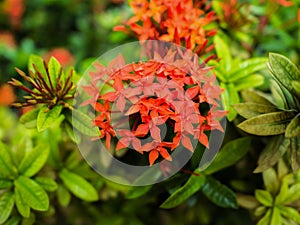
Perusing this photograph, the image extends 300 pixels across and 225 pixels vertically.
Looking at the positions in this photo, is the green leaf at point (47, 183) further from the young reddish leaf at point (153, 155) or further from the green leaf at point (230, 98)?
the green leaf at point (230, 98)

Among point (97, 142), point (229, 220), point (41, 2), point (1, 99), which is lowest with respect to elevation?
point (229, 220)

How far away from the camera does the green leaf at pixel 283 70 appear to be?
38.8 inches

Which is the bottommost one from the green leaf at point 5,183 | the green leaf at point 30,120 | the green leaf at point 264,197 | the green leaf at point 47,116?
the green leaf at point 264,197

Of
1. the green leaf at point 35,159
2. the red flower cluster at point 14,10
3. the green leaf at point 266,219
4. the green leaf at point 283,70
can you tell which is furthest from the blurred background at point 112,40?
the green leaf at point 283,70

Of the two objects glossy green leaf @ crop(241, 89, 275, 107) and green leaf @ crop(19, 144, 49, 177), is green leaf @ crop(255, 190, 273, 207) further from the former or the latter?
green leaf @ crop(19, 144, 49, 177)

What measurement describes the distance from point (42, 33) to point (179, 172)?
4.62 ft

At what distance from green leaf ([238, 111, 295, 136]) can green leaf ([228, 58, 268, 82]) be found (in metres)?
0.19

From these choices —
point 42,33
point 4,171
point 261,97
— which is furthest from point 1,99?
point 261,97

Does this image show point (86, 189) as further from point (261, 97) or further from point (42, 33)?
point (42, 33)

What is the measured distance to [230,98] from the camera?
114cm

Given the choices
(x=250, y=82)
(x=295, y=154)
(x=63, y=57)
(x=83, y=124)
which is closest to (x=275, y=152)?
(x=295, y=154)

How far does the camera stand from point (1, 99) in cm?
186

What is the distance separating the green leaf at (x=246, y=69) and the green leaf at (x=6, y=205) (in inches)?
25.4

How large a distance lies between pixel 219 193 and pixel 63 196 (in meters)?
0.42
